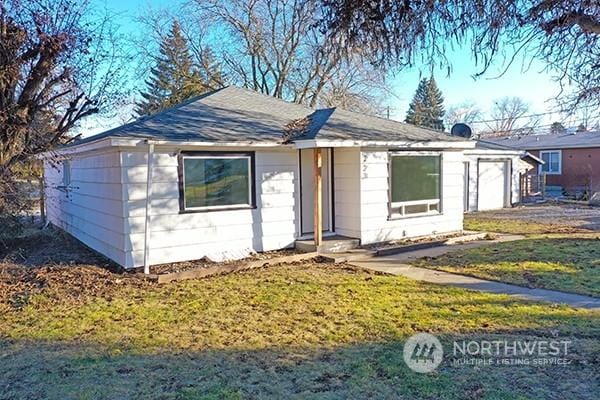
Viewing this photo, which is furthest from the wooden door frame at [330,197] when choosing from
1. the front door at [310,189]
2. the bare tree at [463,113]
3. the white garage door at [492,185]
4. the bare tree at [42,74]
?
the bare tree at [463,113]

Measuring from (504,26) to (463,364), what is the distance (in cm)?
349

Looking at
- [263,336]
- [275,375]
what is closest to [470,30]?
[263,336]

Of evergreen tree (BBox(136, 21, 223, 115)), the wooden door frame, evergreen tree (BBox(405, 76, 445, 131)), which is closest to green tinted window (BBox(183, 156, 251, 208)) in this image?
the wooden door frame

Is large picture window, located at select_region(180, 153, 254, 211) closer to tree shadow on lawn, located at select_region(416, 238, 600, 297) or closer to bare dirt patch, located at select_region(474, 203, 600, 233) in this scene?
tree shadow on lawn, located at select_region(416, 238, 600, 297)

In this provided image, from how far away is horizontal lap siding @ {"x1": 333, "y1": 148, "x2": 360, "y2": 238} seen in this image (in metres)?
9.64

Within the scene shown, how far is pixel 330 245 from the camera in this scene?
923 centimetres

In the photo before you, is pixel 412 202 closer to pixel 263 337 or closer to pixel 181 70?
pixel 263 337

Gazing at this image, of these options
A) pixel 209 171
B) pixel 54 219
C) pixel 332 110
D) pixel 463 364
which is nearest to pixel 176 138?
pixel 209 171

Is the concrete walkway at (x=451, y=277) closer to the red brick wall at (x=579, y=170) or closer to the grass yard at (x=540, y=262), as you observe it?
the grass yard at (x=540, y=262)

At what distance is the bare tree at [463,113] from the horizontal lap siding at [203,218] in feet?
151

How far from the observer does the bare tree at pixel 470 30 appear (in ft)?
15.2

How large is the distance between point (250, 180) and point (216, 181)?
0.71 meters

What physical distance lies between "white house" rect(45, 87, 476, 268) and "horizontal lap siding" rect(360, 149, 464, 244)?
0.02m

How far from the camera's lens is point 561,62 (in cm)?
552
